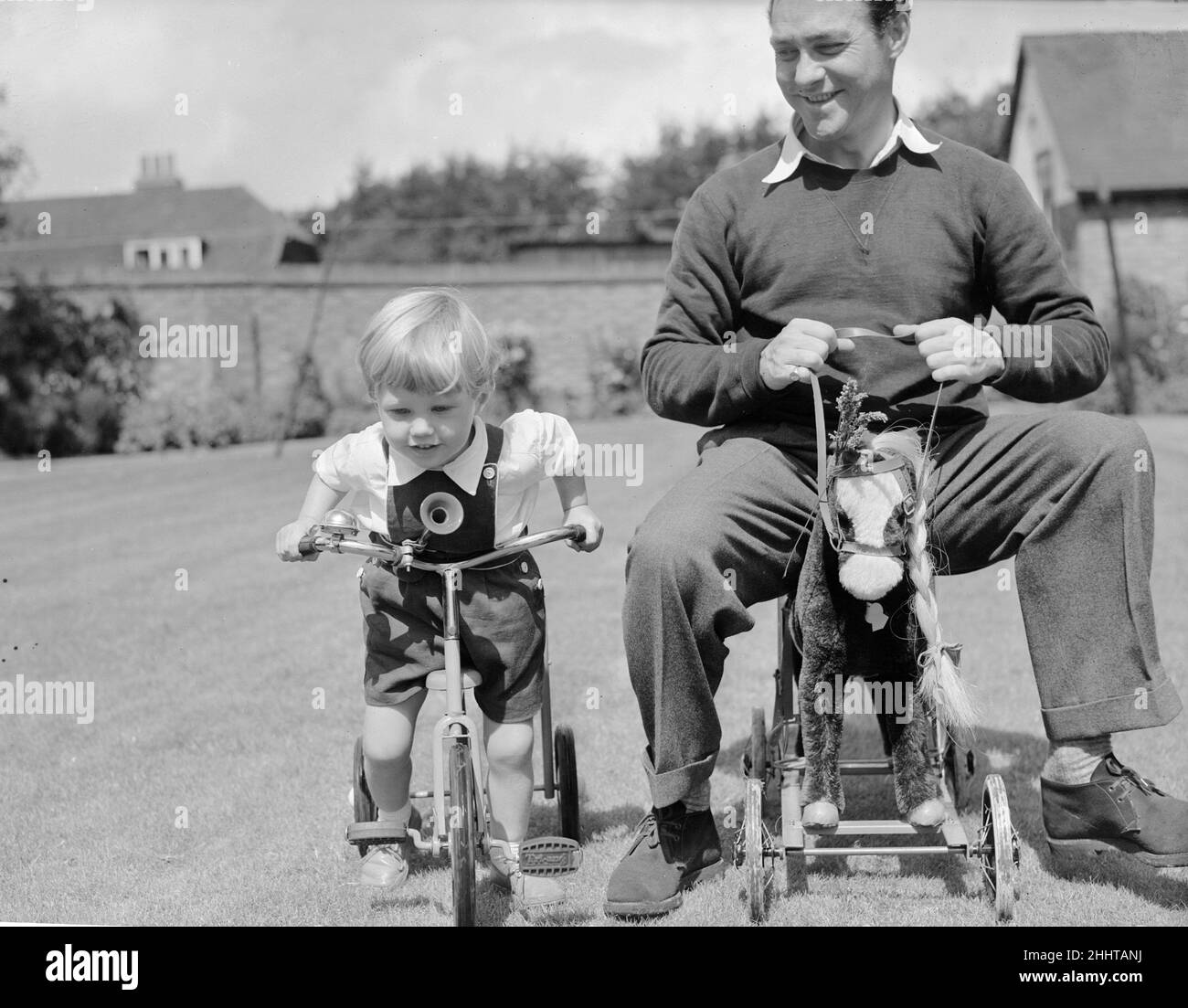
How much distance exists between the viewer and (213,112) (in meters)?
5.69

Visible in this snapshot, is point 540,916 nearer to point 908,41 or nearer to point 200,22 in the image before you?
point 908,41

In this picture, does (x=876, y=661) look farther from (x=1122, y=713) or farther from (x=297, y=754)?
(x=297, y=754)

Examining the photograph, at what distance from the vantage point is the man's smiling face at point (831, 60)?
313cm

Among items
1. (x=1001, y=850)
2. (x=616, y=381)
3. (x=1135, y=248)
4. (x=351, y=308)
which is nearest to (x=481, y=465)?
(x=1001, y=850)

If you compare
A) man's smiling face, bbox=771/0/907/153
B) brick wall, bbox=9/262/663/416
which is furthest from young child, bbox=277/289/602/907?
brick wall, bbox=9/262/663/416

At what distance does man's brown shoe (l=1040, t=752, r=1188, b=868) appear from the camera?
9.39ft

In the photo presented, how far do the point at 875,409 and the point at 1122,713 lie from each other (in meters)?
0.88

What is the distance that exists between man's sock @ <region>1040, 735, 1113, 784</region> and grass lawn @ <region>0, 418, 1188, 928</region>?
268mm

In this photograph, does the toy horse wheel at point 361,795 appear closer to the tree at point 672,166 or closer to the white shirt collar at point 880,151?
the white shirt collar at point 880,151

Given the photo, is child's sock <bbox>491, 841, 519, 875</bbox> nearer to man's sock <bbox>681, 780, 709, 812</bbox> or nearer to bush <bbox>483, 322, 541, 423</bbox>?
man's sock <bbox>681, 780, 709, 812</bbox>

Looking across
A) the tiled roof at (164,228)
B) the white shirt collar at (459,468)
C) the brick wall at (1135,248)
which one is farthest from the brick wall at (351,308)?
the white shirt collar at (459,468)

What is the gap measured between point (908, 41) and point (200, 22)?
11.1 feet

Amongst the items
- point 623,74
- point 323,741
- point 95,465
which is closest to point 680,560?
point 323,741

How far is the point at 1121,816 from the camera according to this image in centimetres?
287
